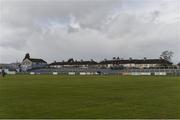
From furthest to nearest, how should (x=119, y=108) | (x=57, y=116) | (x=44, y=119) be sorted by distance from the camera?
(x=119, y=108)
(x=57, y=116)
(x=44, y=119)

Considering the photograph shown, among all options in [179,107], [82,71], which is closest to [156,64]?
[82,71]

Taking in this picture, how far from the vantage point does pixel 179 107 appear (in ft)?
61.0

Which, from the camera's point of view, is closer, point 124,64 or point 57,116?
point 57,116

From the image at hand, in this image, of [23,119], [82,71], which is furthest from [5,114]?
[82,71]

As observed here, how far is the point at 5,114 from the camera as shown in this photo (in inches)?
626

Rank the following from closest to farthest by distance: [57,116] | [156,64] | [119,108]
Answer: [57,116], [119,108], [156,64]

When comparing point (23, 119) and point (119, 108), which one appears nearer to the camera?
point (23, 119)

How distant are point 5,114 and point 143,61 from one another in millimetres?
176776

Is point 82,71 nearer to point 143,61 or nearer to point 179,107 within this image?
point 143,61

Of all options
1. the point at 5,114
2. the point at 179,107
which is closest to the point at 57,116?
the point at 5,114

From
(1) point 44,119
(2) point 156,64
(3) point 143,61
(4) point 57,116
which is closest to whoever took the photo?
(1) point 44,119

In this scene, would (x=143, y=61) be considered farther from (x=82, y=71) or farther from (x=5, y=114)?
(x=5, y=114)

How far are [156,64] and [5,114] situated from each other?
165m

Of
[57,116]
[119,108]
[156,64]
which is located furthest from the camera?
[156,64]
